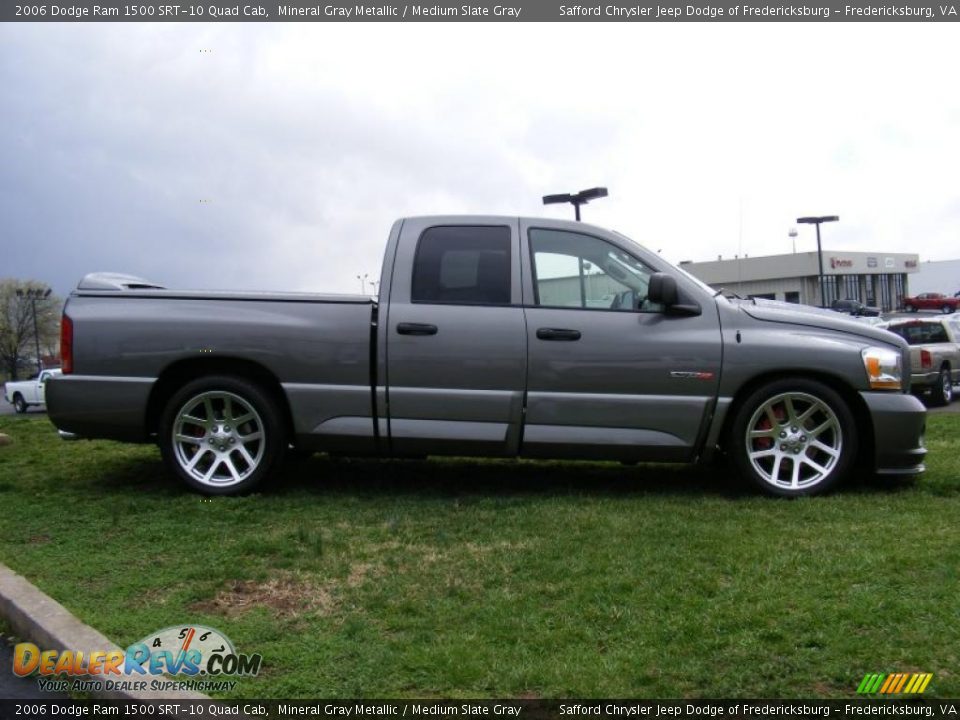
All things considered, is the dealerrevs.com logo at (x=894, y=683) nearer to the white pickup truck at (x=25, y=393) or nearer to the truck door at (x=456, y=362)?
the truck door at (x=456, y=362)

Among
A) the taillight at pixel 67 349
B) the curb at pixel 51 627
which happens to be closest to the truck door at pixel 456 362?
the taillight at pixel 67 349

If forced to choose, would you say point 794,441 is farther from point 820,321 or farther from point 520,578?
point 520,578

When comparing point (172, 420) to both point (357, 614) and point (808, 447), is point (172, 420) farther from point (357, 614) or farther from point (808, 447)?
point (808, 447)

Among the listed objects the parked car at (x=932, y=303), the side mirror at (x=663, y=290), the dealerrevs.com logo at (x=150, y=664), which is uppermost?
the parked car at (x=932, y=303)

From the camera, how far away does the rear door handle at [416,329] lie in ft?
18.2

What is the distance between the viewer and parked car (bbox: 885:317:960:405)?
46.5 ft

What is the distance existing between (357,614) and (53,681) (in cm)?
113

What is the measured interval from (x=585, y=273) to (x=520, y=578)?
2.45 metres

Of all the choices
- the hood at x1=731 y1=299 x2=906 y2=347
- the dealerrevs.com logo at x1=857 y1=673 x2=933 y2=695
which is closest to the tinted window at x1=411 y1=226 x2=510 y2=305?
the hood at x1=731 y1=299 x2=906 y2=347

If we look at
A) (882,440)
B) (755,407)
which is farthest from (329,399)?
(882,440)

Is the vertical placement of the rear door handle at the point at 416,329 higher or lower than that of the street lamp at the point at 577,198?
lower

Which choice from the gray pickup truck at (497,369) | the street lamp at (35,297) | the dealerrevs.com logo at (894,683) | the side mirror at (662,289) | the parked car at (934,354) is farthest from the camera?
the street lamp at (35,297)

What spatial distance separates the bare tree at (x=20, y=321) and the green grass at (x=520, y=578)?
60.5 meters

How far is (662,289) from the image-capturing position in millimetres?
5414
